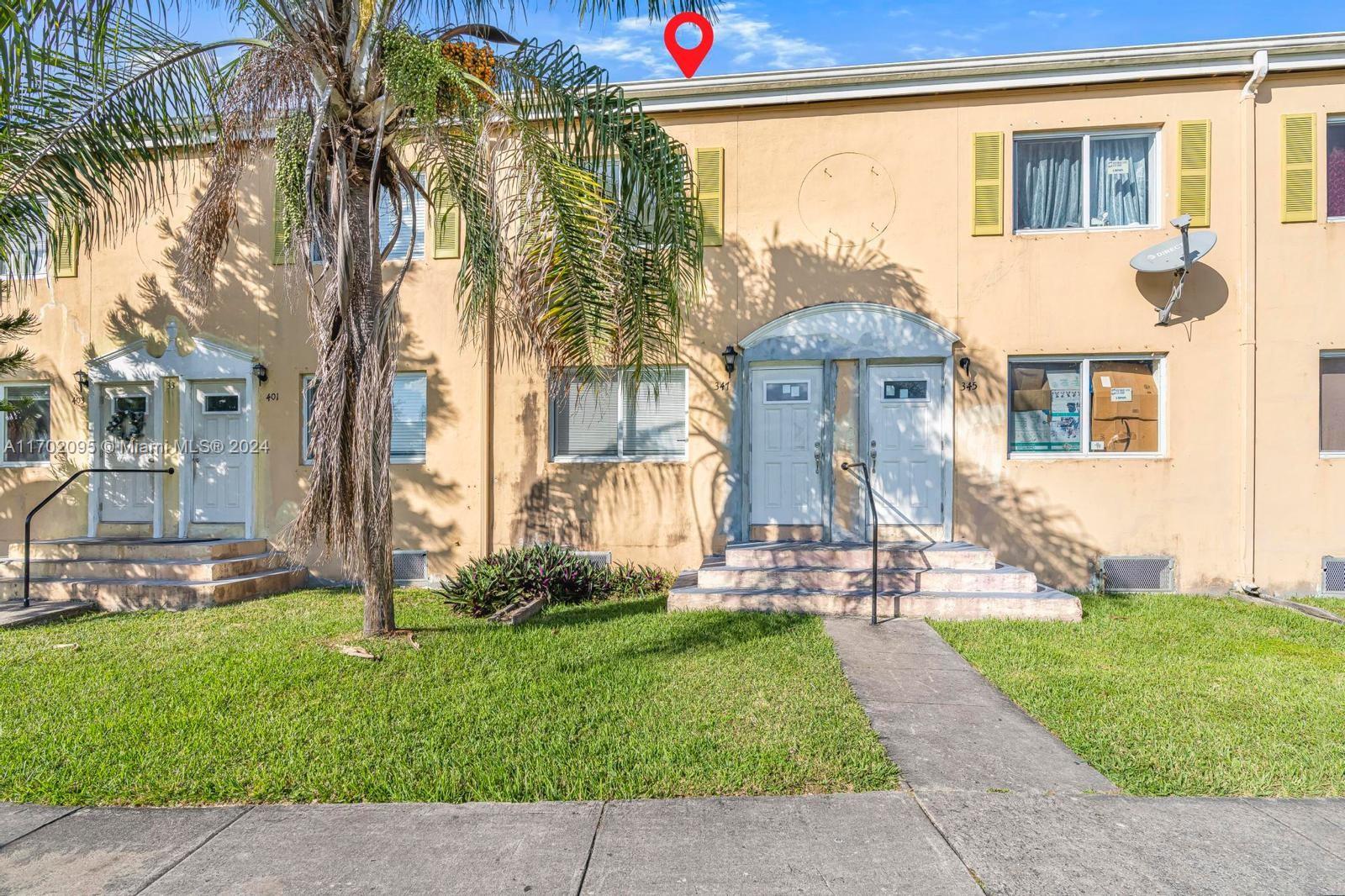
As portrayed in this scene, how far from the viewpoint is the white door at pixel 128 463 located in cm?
993

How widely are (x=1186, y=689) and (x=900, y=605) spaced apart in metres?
2.52

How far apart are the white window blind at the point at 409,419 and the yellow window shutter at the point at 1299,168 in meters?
10.2

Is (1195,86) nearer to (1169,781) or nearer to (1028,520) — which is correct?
(1028,520)

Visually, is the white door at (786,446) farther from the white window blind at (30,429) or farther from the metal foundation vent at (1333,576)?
the white window blind at (30,429)

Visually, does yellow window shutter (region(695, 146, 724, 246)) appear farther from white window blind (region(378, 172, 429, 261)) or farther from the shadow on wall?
white window blind (region(378, 172, 429, 261))

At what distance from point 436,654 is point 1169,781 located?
188 inches

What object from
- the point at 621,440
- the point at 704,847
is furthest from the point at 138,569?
the point at 704,847

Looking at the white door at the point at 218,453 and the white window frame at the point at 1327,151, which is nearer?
the white window frame at the point at 1327,151

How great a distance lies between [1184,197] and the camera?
336 inches

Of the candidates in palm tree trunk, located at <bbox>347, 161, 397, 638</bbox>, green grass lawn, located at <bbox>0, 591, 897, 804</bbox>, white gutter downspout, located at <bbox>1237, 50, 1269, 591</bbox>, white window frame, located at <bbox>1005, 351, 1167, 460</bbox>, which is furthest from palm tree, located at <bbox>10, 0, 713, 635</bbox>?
white gutter downspout, located at <bbox>1237, 50, 1269, 591</bbox>

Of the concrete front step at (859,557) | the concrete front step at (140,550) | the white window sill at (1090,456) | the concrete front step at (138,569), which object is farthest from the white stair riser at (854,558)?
the concrete front step at (140,550)

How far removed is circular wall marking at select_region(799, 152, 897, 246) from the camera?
8984 millimetres

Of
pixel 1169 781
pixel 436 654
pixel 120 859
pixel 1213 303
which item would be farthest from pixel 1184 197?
pixel 120 859

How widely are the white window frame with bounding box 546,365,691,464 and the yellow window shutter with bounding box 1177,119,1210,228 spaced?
5917 mm
